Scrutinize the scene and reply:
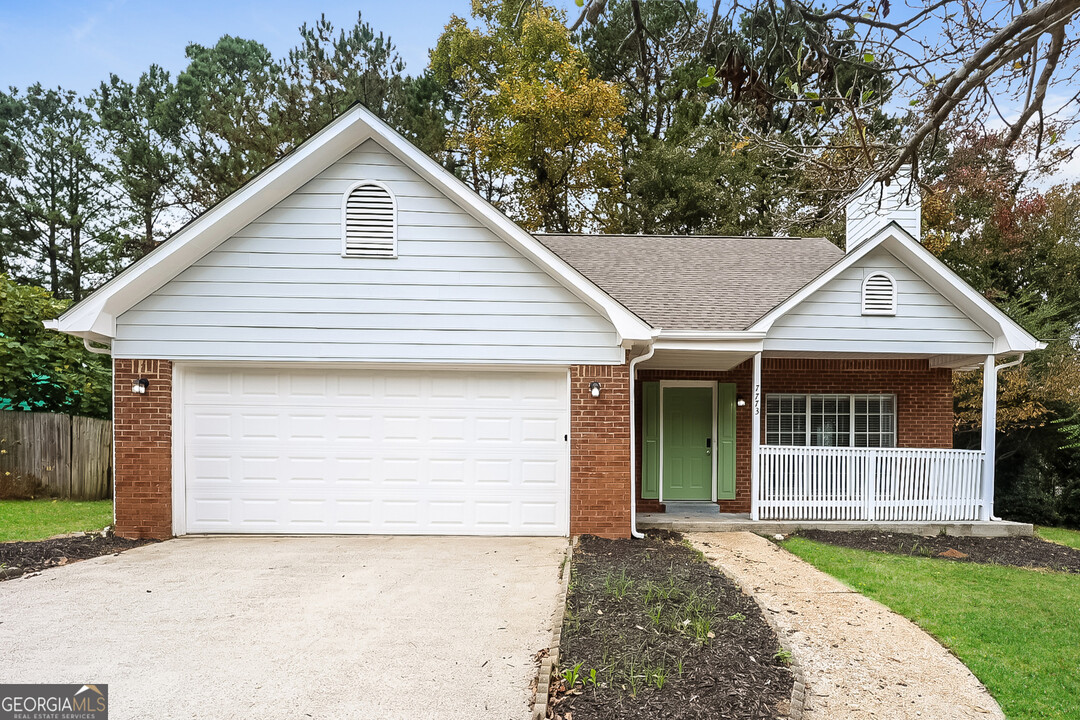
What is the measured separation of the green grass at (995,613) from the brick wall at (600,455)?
8.01ft

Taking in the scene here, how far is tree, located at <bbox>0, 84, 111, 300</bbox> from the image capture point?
22500mm

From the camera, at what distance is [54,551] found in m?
6.95

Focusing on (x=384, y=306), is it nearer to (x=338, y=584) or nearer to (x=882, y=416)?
(x=338, y=584)

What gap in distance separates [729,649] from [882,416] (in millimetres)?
8584

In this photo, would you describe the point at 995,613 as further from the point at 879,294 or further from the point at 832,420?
the point at 832,420

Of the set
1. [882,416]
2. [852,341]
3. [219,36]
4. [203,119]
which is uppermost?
[219,36]

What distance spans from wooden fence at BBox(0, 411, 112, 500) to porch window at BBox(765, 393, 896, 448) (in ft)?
40.9

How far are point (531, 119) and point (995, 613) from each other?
17546 mm

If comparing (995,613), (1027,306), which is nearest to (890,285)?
(995,613)

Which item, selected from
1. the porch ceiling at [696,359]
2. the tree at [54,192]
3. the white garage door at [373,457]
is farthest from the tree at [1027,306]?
the tree at [54,192]

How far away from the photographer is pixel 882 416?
36.8 ft

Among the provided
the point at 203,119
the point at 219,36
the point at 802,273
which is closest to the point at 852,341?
the point at 802,273

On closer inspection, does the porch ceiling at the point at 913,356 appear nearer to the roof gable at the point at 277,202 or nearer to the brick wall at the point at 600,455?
the brick wall at the point at 600,455

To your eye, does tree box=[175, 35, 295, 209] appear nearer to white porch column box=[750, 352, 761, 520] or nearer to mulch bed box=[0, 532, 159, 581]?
mulch bed box=[0, 532, 159, 581]
